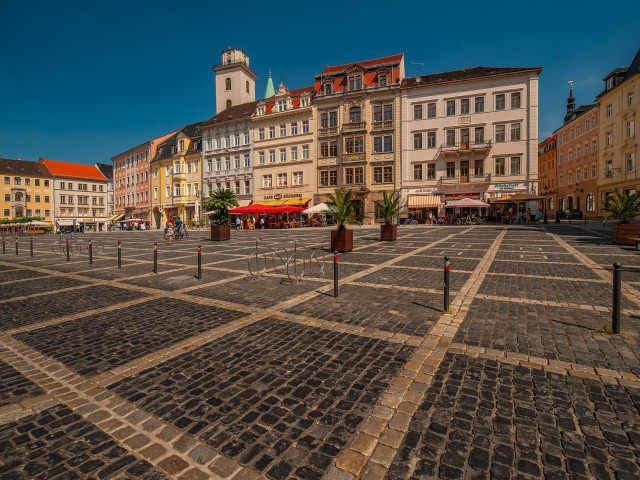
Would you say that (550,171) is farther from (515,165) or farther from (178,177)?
(178,177)

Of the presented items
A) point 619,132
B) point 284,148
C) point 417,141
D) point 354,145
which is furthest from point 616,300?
point 619,132

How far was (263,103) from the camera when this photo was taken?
4669 cm

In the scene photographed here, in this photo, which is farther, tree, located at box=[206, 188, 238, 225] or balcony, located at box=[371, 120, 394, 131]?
balcony, located at box=[371, 120, 394, 131]

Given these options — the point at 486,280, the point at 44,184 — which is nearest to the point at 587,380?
the point at 486,280

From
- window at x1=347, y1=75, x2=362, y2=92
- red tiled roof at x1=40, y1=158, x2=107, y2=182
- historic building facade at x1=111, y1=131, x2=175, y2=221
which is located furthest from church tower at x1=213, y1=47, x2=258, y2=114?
red tiled roof at x1=40, y1=158, x2=107, y2=182

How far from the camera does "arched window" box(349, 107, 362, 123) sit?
41375 millimetres

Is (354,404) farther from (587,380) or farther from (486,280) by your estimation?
(486,280)

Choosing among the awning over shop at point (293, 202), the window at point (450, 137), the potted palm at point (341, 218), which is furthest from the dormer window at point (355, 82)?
the potted palm at point (341, 218)

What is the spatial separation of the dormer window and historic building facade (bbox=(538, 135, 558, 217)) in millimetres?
36462

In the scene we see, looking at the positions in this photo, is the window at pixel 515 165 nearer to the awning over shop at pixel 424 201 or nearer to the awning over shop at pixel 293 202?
the awning over shop at pixel 424 201

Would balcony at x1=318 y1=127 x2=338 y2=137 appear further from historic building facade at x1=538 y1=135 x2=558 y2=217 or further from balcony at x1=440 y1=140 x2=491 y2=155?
historic building facade at x1=538 y1=135 x2=558 y2=217

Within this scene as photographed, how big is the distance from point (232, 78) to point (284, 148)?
762 inches

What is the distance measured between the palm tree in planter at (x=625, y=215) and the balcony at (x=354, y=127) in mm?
30264

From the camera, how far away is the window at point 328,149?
42844mm
